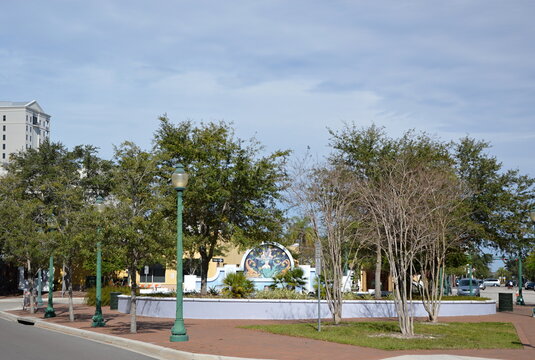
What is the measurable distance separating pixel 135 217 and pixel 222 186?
34.4ft

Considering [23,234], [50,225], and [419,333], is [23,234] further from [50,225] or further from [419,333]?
[419,333]

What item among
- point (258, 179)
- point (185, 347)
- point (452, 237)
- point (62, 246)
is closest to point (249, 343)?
point (185, 347)

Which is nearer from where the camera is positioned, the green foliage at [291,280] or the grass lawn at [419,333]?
the grass lawn at [419,333]

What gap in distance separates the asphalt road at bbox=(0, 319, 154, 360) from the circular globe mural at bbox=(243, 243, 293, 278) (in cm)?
1742

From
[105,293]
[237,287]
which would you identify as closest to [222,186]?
[237,287]

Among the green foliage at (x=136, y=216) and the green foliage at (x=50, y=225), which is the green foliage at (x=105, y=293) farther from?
the green foliage at (x=136, y=216)

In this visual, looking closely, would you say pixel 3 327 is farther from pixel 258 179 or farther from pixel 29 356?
pixel 258 179

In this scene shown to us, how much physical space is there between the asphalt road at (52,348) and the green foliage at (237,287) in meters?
9.24

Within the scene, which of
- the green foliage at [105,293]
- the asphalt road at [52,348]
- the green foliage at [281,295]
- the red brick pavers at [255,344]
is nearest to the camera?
the asphalt road at [52,348]

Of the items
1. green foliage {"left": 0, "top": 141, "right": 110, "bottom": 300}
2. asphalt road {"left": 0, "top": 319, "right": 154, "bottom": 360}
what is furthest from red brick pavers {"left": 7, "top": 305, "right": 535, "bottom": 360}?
green foliage {"left": 0, "top": 141, "right": 110, "bottom": 300}

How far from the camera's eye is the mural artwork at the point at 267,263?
125ft

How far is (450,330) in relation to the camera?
22.0 metres

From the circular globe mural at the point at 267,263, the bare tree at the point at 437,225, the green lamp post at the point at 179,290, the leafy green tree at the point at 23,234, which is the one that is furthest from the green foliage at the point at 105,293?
the green lamp post at the point at 179,290

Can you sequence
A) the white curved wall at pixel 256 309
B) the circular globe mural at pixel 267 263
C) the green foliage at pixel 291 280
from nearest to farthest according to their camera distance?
the white curved wall at pixel 256 309
the green foliage at pixel 291 280
the circular globe mural at pixel 267 263
